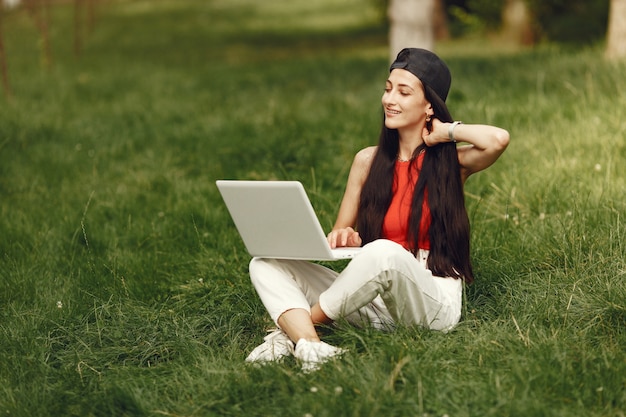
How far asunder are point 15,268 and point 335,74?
254 inches

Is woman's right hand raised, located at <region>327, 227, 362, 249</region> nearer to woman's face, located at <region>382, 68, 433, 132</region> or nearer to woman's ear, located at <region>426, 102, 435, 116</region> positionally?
woman's face, located at <region>382, 68, 433, 132</region>

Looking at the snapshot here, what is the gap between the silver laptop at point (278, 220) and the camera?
319 centimetres

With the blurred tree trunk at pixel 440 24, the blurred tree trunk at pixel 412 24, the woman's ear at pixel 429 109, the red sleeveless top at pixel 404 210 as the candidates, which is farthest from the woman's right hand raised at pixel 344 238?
the blurred tree trunk at pixel 440 24

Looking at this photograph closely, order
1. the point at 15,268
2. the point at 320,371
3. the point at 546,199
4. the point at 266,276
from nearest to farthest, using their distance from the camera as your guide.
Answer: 1. the point at 320,371
2. the point at 266,276
3. the point at 15,268
4. the point at 546,199

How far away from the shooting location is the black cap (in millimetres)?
3549

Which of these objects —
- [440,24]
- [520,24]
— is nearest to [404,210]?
[520,24]

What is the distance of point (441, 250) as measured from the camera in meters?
3.59

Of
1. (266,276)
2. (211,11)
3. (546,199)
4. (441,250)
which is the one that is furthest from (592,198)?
Result: (211,11)

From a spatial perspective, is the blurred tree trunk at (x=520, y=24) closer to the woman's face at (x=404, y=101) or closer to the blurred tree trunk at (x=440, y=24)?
the blurred tree trunk at (x=440, y=24)

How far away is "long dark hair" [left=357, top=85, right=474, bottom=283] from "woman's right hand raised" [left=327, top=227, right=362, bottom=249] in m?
0.06

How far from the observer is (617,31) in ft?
26.9

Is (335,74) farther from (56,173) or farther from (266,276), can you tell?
(266,276)

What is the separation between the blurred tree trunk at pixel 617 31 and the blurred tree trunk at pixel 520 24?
236 inches

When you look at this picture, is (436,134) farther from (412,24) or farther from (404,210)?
(412,24)
